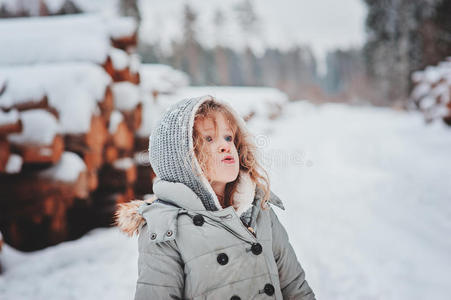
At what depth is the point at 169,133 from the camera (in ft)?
4.44

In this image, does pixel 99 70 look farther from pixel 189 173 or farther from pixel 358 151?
pixel 358 151

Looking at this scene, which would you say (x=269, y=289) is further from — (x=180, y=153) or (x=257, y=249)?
(x=180, y=153)

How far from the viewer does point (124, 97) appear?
4.31 m

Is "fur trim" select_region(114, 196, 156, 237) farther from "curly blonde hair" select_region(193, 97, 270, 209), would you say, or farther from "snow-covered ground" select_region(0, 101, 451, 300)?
"snow-covered ground" select_region(0, 101, 451, 300)

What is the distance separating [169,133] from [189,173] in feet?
0.75

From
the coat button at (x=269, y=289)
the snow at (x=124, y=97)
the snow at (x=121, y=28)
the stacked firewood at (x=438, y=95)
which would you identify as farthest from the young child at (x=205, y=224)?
the stacked firewood at (x=438, y=95)

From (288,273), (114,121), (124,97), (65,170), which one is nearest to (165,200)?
(288,273)

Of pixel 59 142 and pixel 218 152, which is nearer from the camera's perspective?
pixel 218 152

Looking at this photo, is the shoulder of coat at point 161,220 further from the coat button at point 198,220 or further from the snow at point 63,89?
the snow at point 63,89

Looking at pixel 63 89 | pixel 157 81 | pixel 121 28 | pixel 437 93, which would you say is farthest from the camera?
pixel 157 81

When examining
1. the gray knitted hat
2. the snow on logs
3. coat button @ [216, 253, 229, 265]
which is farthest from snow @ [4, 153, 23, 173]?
coat button @ [216, 253, 229, 265]

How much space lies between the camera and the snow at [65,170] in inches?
120

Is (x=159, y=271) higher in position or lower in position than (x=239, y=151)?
lower

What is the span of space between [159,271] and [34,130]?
2.66 metres
